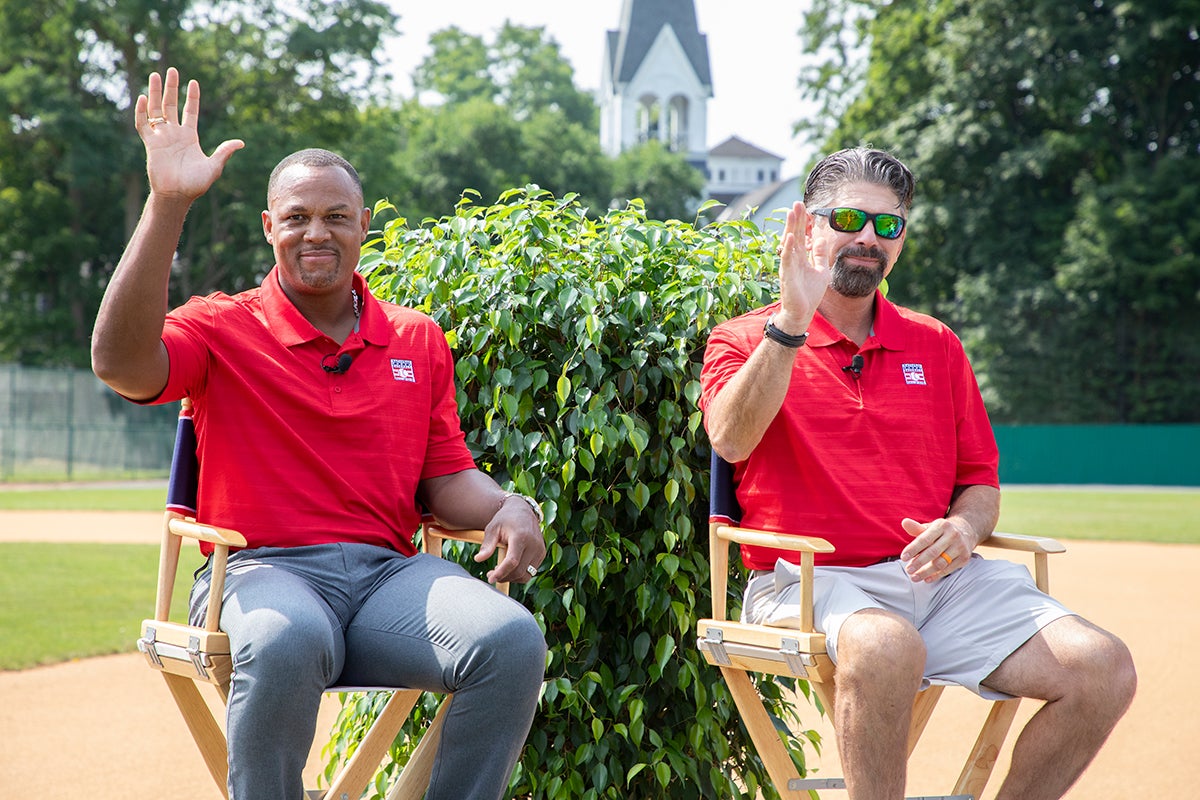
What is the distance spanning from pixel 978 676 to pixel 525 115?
6162 centimetres

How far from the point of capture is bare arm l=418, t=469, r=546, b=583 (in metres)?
2.92

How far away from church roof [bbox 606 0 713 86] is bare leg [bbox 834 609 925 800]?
265 feet

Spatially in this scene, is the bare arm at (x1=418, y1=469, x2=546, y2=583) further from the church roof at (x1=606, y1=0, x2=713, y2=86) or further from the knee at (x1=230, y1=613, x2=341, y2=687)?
the church roof at (x1=606, y1=0, x2=713, y2=86)

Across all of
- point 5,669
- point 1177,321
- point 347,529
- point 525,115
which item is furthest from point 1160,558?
point 525,115

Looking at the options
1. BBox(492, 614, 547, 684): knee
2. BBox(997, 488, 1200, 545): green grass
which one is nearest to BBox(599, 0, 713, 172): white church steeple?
BBox(997, 488, 1200, 545): green grass

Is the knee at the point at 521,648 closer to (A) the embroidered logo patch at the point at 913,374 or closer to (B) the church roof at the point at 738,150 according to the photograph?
(A) the embroidered logo patch at the point at 913,374

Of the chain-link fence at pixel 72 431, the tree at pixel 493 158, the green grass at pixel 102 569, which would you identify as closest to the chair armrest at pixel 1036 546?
the green grass at pixel 102 569

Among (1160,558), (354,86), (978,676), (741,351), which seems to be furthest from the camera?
(354,86)

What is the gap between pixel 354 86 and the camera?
117 ft

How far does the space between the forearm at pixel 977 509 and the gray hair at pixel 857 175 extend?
30.4 inches

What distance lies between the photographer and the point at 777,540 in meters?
2.78

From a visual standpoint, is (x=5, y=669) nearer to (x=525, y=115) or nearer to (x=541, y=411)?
(x=541, y=411)

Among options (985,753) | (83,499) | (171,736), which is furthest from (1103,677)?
(83,499)

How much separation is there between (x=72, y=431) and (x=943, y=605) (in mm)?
27234
